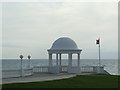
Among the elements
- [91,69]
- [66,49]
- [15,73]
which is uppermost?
[66,49]

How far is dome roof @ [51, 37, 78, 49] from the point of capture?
36094mm

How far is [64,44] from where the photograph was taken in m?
36.2

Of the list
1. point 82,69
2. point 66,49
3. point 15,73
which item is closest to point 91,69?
point 82,69

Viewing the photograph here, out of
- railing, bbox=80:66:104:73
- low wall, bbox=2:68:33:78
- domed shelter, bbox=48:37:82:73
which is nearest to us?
low wall, bbox=2:68:33:78

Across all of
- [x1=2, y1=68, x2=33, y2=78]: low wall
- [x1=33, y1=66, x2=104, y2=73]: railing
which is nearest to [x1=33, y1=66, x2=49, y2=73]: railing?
[x1=33, y1=66, x2=104, y2=73]: railing

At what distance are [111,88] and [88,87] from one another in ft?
5.49

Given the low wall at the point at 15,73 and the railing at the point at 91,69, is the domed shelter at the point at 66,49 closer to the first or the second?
the railing at the point at 91,69

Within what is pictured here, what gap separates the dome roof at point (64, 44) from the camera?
3609 centimetres

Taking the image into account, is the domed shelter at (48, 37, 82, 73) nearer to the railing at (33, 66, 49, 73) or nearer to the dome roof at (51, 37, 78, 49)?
the dome roof at (51, 37, 78, 49)

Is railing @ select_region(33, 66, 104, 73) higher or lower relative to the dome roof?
lower

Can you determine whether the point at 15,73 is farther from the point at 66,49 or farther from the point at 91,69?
the point at 91,69

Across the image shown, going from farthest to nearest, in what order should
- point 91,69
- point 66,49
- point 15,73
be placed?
point 91,69 → point 66,49 → point 15,73

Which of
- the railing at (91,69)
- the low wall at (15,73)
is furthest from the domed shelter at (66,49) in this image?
the low wall at (15,73)

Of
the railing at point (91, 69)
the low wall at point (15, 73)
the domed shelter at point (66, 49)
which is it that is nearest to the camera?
the low wall at point (15, 73)
